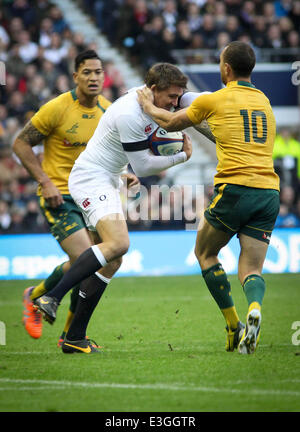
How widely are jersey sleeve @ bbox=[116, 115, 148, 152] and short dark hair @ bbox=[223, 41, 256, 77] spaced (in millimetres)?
893

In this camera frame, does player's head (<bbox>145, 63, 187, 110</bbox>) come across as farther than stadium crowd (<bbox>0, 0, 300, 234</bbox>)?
No

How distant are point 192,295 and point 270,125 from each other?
5671 millimetres

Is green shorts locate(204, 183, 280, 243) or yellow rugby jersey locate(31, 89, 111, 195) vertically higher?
yellow rugby jersey locate(31, 89, 111, 195)

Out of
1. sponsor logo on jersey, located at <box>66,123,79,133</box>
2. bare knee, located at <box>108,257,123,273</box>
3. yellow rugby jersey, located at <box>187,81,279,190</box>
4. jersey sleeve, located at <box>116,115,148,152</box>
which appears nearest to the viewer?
yellow rugby jersey, located at <box>187,81,279,190</box>

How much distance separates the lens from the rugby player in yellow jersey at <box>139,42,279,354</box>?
20.1 feet

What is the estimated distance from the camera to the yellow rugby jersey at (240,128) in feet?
20.1

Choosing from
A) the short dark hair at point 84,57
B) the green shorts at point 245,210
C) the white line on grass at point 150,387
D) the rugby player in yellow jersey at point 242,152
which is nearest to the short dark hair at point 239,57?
the rugby player in yellow jersey at point 242,152

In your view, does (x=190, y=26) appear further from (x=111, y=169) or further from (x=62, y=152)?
(x=111, y=169)

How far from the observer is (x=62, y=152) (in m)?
7.68

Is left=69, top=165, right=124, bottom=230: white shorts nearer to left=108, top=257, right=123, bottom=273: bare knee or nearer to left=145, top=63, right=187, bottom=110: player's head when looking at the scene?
left=108, top=257, right=123, bottom=273: bare knee

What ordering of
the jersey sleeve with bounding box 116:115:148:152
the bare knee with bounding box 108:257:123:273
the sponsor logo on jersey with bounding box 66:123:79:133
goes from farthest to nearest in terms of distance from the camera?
1. the sponsor logo on jersey with bounding box 66:123:79:133
2. the bare knee with bounding box 108:257:123:273
3. the jersey sleeve with bounding box 116:115:148:152

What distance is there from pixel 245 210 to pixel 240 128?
2.16ft

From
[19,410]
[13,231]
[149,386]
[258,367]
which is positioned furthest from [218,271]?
[13,231]

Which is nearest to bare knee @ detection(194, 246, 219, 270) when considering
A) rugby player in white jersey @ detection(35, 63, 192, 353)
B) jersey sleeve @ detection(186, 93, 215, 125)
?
rugby player in white jersey @ detection(35, 63, 192, 353)
